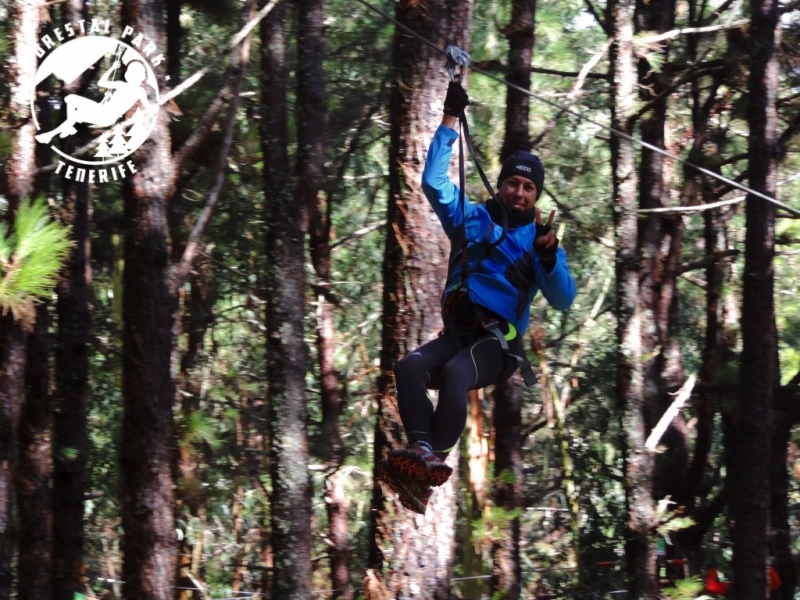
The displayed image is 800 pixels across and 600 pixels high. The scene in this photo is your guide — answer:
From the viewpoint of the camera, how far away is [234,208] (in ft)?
35.4

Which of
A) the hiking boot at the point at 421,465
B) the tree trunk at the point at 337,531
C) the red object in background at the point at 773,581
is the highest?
the hiking boot at the point at 421,465

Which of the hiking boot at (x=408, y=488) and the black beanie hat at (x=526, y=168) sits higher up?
the black beanie hat at (x=526, y=168)

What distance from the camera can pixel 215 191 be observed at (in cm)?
546

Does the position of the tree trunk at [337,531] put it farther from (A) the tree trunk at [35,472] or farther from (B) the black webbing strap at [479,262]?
(B) the black webbing strap at [479,262]

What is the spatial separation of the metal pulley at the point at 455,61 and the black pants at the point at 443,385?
1.08m

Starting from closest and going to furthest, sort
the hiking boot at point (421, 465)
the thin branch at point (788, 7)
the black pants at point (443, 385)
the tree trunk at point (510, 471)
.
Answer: the hiking boot at point (421, 465) → the black pants at point (443, 385) → the thin branch at point (788, 7) → the tree trunk at point (510, 471)

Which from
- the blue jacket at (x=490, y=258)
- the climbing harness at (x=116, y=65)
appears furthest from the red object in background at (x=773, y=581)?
the climbing harness at (x=116, y=65)

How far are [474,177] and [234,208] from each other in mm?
2646

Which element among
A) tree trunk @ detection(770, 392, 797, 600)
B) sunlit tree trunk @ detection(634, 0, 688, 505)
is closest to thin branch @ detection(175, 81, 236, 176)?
sunlit tree trunk @ detection(634, 0, 688, 505)

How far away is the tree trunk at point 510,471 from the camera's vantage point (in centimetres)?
816

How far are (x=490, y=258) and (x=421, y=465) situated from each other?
0.93m

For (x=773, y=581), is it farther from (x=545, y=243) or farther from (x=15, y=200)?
(x=15, y=200)

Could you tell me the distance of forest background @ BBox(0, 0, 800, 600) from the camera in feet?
16.0

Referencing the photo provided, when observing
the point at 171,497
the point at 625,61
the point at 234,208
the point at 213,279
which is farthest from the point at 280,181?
the point at 213,279
